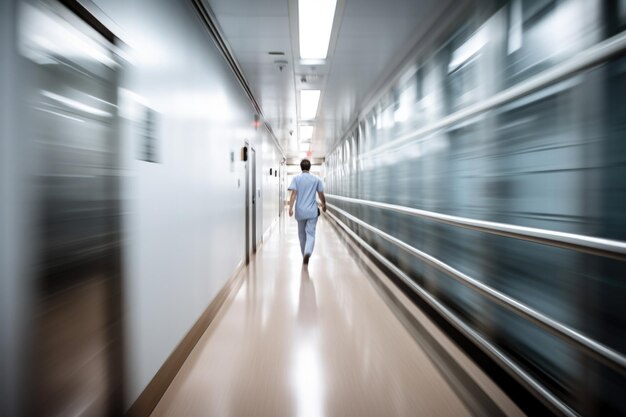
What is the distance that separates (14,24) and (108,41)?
0.50m

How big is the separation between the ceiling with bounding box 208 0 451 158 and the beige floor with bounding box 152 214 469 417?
8.20 feet

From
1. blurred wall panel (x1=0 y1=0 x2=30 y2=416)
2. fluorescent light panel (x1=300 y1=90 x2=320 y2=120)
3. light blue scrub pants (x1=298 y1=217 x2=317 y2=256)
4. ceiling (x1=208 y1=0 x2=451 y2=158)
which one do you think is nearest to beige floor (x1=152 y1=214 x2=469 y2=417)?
blurred wall panel (x1=0 y1=0 x2=30 y2=416)

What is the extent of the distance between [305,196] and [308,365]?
9.29ft

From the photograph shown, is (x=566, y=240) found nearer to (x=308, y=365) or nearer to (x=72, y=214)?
(x=308, y=365)

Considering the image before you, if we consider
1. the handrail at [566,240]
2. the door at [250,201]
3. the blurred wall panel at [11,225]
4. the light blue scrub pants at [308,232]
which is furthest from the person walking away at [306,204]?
the blurred wall panel at [11,225]

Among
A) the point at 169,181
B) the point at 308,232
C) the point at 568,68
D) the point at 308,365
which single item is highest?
the point at 568,68

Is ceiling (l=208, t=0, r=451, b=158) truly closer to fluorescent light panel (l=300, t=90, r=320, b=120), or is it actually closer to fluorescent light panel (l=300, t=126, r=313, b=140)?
fluorescent light panel (l=300, t=90, r=320, b=120)

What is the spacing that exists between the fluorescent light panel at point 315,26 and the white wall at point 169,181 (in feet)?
2.74

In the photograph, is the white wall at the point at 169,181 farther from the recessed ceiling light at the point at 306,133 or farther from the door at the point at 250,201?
the recessed ceiling light at the point at 306,133

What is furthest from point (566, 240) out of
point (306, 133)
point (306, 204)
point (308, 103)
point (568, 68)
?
point (306, 133)

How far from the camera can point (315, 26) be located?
3.06 m

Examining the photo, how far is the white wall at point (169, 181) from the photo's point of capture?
159 cm

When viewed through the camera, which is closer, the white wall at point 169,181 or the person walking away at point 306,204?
the white wall at point 169,181

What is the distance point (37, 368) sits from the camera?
1024 millimetres
